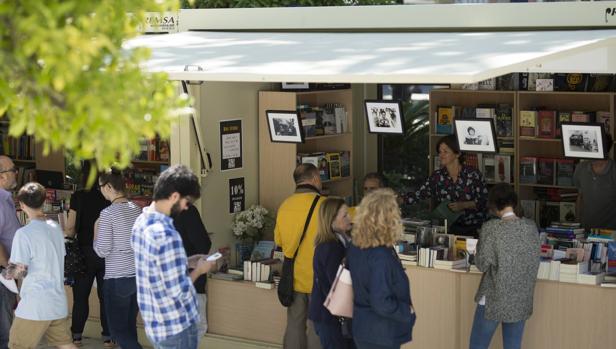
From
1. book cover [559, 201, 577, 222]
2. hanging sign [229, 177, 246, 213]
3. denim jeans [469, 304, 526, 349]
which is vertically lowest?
denim jeans [469, 304, 526, 349]

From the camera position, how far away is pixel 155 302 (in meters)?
6.44

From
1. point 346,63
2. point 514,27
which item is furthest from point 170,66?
point 514,27

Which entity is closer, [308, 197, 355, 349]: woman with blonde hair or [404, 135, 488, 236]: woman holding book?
[308, 197, 355, 349]: woman with blonde hair

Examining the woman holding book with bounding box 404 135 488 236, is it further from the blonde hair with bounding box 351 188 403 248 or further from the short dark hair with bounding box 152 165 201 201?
the short dark hair with bounding box 152 165 201 201

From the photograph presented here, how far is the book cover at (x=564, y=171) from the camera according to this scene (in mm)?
11641

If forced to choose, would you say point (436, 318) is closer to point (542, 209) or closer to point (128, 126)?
point (542, 209)

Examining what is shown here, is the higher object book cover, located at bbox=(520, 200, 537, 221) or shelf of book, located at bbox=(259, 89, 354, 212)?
shelf of book, located at bbox=(259, 89, 354, 212)

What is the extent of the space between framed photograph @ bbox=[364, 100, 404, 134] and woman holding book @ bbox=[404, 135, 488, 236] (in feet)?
2.48

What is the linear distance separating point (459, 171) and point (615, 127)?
68.6 inches

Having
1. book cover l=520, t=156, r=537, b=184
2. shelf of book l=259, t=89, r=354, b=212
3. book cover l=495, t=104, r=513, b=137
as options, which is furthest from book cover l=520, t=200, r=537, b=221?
shelf of book l=259, t=89, r=354, b=212

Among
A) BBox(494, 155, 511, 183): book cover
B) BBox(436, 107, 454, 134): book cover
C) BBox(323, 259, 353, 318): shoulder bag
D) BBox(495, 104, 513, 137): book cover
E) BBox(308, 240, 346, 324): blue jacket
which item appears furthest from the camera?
BBox(436, 107, 454, 134): book cover

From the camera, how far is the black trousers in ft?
31.6

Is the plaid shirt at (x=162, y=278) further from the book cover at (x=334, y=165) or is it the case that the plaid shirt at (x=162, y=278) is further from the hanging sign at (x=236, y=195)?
the book cover at (x=334, y=165)

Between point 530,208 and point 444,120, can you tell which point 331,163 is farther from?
point 530,208
